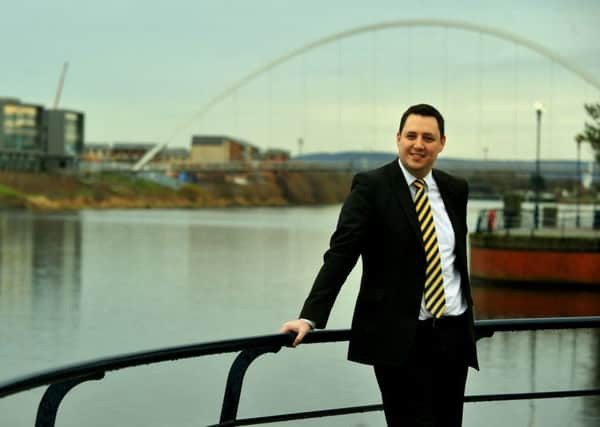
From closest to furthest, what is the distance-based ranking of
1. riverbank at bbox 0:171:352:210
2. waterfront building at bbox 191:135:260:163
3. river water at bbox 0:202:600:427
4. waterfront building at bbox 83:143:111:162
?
river water at bbox 0:202:600:427 → riverbank at bbox 0:171:352:210 → waterfront building at bbox 191:135:260:163 → waterfront building at bbox 83:143:111:162

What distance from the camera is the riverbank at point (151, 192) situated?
103000 mm

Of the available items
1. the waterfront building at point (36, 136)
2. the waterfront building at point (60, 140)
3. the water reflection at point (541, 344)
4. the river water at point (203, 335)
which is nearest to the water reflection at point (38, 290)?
the river water at point (203, 335)

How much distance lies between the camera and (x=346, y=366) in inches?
671

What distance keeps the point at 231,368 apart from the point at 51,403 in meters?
0.71

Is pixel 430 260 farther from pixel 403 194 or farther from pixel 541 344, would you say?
pixel 541 344

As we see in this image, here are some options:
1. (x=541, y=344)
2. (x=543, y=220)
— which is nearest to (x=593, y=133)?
(x=543, y=220)

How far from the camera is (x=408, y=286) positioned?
9.39 ft

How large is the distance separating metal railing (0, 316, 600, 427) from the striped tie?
0.28 metres

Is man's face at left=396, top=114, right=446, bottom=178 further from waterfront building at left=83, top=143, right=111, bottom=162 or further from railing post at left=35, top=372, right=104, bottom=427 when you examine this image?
waterfront building at left=83, top=143, right=111, bottom=162

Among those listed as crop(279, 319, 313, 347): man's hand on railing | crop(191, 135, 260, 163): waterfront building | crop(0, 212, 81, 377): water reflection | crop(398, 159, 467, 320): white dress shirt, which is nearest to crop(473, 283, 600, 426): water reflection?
crop(0, 212, 81, 377): water reflection

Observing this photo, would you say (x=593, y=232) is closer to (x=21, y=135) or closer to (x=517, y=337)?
(x=517, y=337)

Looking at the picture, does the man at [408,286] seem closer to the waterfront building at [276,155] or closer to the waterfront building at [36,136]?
the waterfront building at [36,136]

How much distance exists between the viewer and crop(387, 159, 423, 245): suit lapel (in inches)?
114

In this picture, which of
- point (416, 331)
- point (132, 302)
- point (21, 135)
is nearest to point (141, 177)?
point (21, 135)
